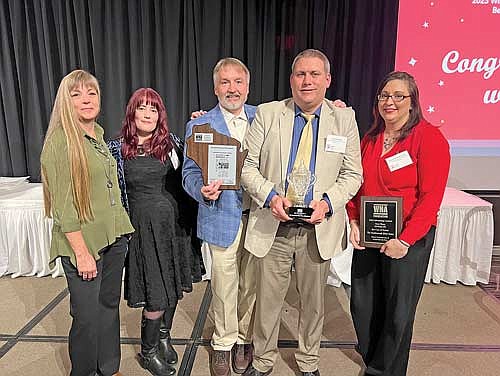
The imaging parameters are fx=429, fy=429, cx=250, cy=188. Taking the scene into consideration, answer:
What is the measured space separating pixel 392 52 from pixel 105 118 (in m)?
2.62

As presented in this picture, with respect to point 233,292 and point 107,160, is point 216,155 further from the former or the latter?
point 233,292

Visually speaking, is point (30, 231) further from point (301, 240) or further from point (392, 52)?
point (392, 52)

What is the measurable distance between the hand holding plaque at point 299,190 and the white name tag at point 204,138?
1.27ft

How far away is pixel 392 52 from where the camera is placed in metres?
3.71

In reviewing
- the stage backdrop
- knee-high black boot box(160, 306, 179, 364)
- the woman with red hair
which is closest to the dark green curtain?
the stage backdrop

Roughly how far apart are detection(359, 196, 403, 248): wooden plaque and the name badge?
0.24 metres

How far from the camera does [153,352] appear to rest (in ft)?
7.25

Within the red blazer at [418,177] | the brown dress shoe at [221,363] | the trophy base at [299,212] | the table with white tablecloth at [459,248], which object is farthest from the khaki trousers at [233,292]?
the table with white tablecloth at [459,248]

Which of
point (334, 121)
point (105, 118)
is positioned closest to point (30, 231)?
point (105, 118)

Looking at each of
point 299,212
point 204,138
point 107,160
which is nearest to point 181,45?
point 204,138

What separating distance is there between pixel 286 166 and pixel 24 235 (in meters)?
2.38

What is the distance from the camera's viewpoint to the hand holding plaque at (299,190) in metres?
1.81

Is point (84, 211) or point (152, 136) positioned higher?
point (152, 136)

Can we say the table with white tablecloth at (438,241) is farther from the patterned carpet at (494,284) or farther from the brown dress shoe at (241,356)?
the brown dress shoe at (241,356)
